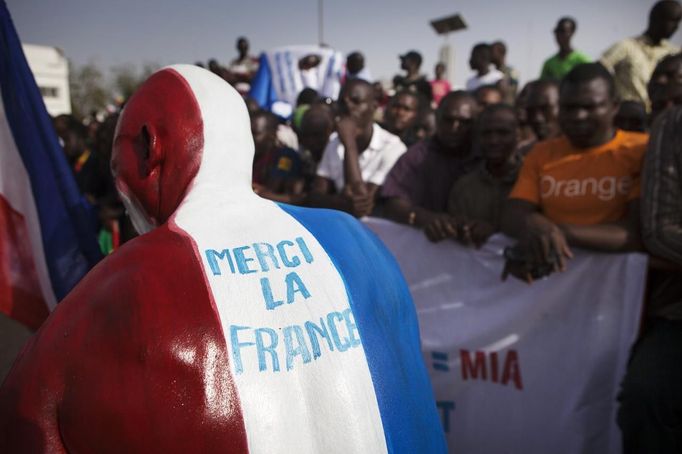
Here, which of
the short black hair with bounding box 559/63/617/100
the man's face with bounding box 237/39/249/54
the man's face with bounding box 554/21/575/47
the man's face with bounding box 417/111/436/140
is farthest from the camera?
the man's face with bounding box 237/39/249/54

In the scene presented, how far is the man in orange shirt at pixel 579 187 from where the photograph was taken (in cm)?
277

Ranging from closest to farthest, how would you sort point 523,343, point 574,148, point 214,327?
point 214,327
point 574,148
point 523,343

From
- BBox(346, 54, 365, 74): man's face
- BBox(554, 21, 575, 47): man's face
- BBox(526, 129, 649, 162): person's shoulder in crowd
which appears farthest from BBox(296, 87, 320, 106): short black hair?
BBox(526, 129, 649, 162): person's shoulder in crowd

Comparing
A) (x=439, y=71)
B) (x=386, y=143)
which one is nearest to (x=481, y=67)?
(x=386, y=143)

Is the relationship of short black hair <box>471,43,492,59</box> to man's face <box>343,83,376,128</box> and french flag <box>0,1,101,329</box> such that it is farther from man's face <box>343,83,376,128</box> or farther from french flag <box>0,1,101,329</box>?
french flag <box>0,1,101,329</box>

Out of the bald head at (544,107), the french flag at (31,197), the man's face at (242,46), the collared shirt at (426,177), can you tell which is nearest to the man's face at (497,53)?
the bald head at (544,107)

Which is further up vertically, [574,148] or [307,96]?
[574,148]

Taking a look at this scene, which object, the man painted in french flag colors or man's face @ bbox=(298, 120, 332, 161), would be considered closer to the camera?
the man painted in french flag colors

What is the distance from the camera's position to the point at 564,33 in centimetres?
678

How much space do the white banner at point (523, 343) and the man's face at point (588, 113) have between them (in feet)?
1.85

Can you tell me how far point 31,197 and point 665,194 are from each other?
2619mm

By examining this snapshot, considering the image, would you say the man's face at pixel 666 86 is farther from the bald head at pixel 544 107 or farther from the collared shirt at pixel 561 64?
the collared shirt at pixel 561 64

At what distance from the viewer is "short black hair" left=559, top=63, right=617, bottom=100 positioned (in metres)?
2.99

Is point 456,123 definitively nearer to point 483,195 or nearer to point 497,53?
point 483,195
